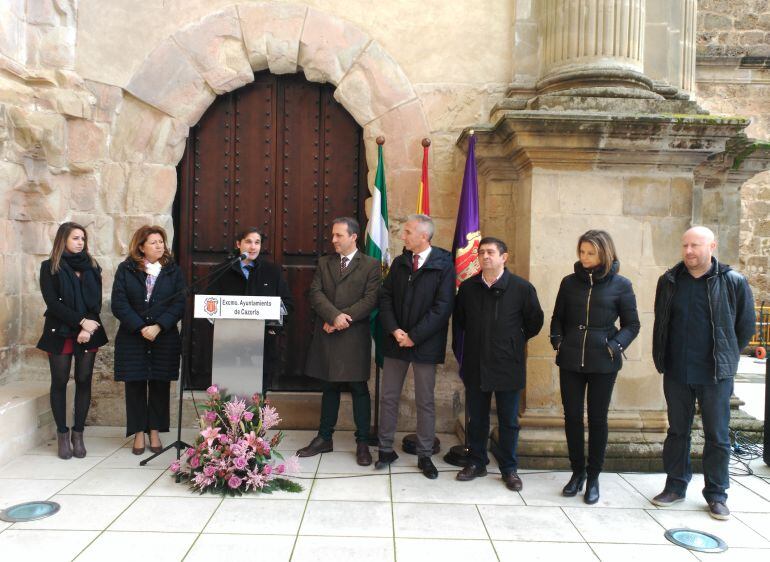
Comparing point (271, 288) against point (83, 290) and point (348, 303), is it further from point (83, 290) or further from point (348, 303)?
point (83, 290)

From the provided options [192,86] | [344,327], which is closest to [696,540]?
[344,327]

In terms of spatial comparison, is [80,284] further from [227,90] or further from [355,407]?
[355,407]

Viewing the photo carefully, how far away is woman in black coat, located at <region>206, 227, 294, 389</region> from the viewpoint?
4293 mm

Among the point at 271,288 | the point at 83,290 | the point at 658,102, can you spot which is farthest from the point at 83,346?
the point at 658,102

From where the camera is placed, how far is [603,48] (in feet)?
15.2

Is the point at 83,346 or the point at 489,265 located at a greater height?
the point at 489,265

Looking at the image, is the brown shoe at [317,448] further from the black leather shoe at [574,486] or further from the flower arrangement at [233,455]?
the black leather shoe at [574,486]

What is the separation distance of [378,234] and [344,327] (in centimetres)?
89

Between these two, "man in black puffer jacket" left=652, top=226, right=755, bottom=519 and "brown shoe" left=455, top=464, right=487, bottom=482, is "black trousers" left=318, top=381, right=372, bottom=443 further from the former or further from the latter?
"man in black puffer jacket" left=652, top=226, right=755, bottom=519

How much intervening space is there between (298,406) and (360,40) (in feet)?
10.1

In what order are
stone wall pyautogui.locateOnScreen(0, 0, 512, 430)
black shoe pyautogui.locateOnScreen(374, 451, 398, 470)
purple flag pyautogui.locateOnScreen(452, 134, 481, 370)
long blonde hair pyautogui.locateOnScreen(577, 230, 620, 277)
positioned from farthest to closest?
1. stone wall pyautogui.locateOnScreen(0, 0, 512, 430)
2. purple flag pyautogui.locateOnScreen(452, 134, 481, 370)
3. black shoe pyautogui.locateOnScreen(374, 451, 398, 470)
4. long blonde hair pyautogui.locateOnScreen(577, 230, 620, 277)

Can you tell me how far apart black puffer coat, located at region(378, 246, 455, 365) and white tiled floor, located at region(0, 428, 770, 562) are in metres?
0.83

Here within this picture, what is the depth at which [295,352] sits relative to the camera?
17.6 feet

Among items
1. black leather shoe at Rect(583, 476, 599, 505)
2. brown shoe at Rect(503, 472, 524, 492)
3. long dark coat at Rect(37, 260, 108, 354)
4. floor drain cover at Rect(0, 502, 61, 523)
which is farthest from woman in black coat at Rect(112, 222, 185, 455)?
black leather shoe at Rect(583, 476, 599, 505)
